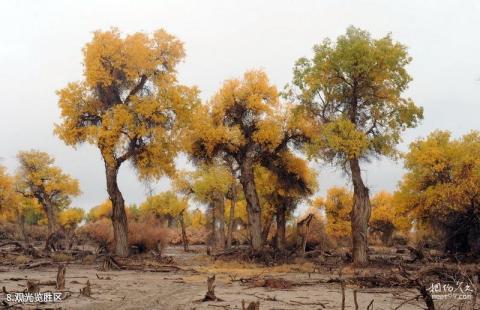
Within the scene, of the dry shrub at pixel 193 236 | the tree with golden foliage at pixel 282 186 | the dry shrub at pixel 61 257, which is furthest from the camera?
the dry shrub at pixel 193 236

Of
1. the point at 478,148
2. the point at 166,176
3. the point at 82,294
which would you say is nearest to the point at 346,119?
the point at 166,176

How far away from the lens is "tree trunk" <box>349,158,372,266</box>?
77.8ft

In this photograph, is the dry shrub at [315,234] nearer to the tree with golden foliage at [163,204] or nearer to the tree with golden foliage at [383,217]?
the tree with golden foliage at [383,217]

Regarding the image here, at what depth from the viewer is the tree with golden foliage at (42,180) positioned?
46969 mm

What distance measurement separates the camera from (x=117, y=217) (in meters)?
26.5

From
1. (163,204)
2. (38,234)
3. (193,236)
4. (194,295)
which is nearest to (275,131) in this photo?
(194,295)

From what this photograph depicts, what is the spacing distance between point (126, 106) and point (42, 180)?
25797 mm

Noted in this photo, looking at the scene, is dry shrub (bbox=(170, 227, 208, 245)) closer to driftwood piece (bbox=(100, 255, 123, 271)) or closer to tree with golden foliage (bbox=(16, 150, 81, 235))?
tree with golden foliage (bbox=(16, 150, 81, 235))

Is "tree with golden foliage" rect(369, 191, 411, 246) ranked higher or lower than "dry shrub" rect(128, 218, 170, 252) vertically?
higher

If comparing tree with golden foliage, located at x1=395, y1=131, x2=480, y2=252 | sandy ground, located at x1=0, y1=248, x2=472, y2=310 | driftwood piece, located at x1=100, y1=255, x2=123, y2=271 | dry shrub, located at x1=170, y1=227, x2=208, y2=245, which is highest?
tree with golden foliage, located at x1=395, y1=131, x2=480, y2=252

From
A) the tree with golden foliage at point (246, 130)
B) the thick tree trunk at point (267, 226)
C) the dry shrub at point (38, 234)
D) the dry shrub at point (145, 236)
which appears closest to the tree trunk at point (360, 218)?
the tree with golden foliage at point (246, 130)

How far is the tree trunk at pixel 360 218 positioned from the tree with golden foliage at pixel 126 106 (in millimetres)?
10466

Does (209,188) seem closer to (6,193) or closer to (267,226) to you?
(267,226)

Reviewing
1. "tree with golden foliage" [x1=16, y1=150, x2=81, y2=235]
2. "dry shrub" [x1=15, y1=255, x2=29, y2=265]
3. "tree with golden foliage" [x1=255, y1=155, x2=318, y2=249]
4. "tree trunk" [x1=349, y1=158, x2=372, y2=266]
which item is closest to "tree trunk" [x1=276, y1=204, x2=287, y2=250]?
"tree with golden foliage" [x1=255, y1=155, x2=318, y2=249]
